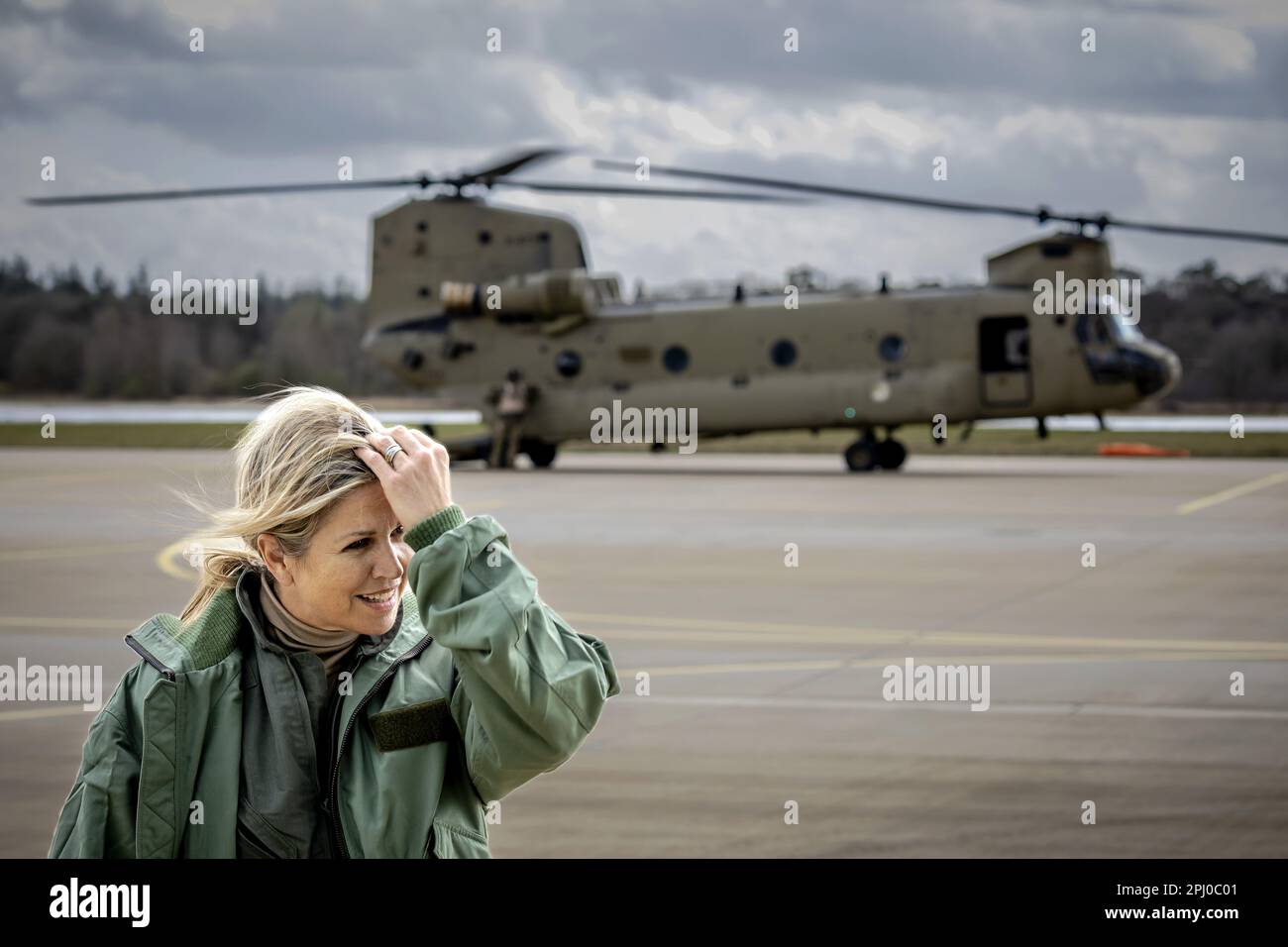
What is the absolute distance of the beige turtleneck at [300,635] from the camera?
11.0 ft

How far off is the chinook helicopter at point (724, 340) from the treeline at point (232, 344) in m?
3.42

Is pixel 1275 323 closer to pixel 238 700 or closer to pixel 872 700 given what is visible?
pixel 872 700

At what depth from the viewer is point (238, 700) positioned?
321 cm

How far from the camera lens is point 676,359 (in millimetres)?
33219

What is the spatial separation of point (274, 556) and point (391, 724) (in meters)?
0.41

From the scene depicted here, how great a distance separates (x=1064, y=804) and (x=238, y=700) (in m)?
4.84

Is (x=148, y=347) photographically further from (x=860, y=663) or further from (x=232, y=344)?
(x=860, y=663)

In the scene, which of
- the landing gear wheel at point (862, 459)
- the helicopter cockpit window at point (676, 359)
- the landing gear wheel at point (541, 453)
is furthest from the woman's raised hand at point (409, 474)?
the landing gear wheel at point (541, 453)

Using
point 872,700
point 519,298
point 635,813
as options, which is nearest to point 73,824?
point 635,813

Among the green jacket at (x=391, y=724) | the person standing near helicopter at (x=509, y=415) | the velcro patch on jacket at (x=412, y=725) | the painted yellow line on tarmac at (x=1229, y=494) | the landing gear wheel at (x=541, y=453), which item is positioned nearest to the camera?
the green jacket at (x=391, y=724)

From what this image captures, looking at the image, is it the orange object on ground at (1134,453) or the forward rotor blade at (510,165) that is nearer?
the forward rotor blade at (510,165)

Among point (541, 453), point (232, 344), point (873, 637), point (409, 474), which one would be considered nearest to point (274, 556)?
point (409, 474)

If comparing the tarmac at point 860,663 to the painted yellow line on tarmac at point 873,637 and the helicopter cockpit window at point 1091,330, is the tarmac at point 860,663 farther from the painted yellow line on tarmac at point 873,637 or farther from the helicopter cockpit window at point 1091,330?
the helicopter cockpit window at point 1091,330
